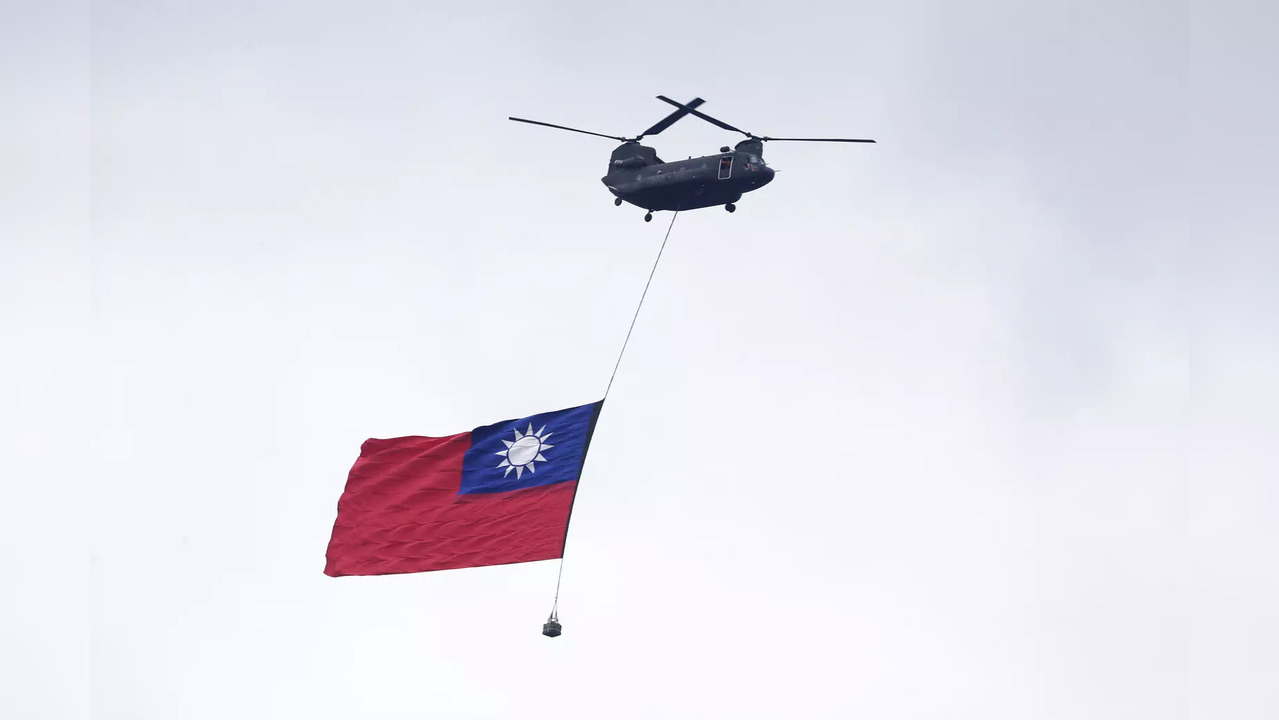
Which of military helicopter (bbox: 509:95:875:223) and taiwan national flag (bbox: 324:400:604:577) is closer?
taiwan national flag (bbox: 324:400:604:577)

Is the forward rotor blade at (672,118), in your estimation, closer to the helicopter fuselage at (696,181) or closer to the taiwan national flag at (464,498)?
the helicopter fuselage at (696,181)

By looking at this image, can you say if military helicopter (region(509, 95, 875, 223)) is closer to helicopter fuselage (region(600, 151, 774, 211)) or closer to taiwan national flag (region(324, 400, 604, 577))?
helicopter fuselage (region(600, 151, 774, 211))

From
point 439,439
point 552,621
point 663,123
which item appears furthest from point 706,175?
point 552,621

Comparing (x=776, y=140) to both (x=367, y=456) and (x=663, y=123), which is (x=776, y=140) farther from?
(x=367, y=456)

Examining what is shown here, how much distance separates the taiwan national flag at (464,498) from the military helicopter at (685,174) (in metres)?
18.9

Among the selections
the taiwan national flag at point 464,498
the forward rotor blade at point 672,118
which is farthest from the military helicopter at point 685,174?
the taiwan national flag at point 464,498

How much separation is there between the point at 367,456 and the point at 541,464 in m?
5.53

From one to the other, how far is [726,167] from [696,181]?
1362 mm

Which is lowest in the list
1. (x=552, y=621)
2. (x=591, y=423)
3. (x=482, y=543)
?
(x=552, y=621)

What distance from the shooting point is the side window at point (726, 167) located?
5312cm

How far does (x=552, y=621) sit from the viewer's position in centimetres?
3309

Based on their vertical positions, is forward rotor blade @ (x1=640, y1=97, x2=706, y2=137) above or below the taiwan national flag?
above

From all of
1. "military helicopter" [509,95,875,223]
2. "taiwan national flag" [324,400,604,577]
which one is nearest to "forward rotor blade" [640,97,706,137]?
"military helicopter" [509,95,875,223]

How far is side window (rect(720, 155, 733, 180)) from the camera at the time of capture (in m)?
53.1
